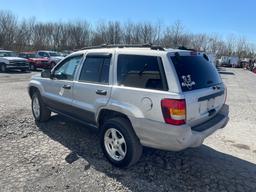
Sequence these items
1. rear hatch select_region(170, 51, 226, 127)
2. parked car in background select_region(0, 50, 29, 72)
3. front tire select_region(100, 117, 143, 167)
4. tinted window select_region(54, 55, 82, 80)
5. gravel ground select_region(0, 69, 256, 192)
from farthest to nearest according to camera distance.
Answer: parked car in background select_region(0, 50, 29, 72) < tinted window select_region(54, 55, 82, 80) < front tire select_region(100, 117, 143, 167) < gravel ground select_region(0, 69, 256, 192) < rear hatch select_region(170, 51, 226, 127)

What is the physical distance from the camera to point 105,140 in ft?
13.7

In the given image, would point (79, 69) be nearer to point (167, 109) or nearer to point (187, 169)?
point (167, 109)

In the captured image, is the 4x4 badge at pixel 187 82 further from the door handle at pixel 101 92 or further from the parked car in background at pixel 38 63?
the parked car in background at pixel 38 63

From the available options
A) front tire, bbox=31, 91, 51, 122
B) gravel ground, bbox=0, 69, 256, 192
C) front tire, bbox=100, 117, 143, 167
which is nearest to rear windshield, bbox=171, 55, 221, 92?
front tire, bbox=100, 117, 143, 167

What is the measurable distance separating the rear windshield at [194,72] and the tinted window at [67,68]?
2.12 meters

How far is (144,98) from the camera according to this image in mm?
3477

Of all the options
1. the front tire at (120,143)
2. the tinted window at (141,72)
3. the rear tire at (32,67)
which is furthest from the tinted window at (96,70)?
the rear tire at (32,67)

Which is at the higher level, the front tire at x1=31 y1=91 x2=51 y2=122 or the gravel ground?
the front tire at x1=31 y1=91 x2=51 y2=122

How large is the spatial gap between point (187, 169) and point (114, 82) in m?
1.80

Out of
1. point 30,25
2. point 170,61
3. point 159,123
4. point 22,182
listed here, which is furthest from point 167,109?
point 30,25

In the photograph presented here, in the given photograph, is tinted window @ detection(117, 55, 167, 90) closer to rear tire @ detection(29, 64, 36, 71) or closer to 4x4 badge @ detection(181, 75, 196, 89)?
4x4 badge @ detection(181, 75, 196, 89)

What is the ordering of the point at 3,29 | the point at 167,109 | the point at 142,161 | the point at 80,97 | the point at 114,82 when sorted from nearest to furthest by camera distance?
the point at 167,109 → the point at 114,82 → the point at 142,161 → the point at 80,97 → the point at 3,29

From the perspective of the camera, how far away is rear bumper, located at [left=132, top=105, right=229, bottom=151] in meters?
3.31

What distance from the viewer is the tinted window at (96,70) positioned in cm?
421
